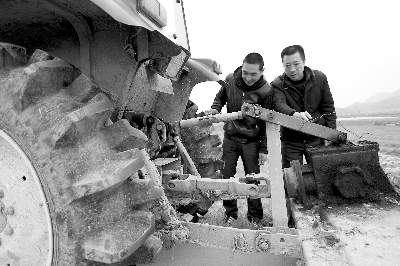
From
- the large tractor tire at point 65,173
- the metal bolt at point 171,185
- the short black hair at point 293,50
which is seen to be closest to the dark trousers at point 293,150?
the short black hair at point 293,50

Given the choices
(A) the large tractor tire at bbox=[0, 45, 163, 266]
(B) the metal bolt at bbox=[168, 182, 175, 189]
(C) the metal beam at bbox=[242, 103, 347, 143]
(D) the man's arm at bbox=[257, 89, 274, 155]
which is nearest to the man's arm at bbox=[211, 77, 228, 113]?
(D) the man's arm at bbox=[257, 89, 274, 155]

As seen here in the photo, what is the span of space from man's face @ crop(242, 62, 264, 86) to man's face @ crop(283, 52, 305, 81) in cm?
33

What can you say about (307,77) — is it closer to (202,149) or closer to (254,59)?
(254,59)

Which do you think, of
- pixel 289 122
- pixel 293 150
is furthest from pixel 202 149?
pixel 289 122

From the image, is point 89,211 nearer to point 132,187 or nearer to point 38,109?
point 132,187

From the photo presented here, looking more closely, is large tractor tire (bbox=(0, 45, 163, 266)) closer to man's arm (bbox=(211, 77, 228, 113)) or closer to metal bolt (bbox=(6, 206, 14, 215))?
metal bolt (bbox=(6, 206, 14, 215))

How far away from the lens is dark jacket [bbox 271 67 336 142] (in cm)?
367

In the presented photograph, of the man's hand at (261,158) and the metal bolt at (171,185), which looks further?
the man's hand at (261,158)

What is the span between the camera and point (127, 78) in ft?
6.29

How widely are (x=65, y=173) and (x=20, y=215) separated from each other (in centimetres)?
54

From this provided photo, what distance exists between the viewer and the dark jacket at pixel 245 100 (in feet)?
13.0

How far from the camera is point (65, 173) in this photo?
1.53 meters

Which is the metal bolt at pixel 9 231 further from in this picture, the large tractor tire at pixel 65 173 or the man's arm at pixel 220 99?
the man's arm at pixel 220 99

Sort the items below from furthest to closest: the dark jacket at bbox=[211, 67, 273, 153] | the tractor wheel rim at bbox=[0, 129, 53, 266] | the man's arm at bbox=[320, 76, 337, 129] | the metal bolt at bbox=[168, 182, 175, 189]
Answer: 1. the dark jacket at bbox=[211, 67, 273, 153]
2. the man's arm at bbox=[320, 76, 337, 129]
3. the metal bolt at bbox=[168, 182, 175, 189]
4. the tractor wheel rim at bbox=[0, 129, 53, 266]
